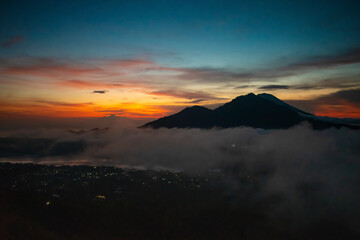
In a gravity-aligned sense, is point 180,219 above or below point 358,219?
above

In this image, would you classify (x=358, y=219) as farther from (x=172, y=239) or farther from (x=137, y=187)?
(x=137, y=187)

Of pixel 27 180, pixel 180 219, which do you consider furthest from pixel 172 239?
pixel 27 180

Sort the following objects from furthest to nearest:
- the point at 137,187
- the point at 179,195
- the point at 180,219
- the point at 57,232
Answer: the point at 137,187, the point at 179,195, the point at 180,219, the point at 57,232

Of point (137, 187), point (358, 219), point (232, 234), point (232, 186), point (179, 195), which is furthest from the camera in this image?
point (232, 186)

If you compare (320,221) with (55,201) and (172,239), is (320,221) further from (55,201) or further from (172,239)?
(55,201)

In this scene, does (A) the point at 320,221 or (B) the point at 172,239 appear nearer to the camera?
(B) the point at 172,239

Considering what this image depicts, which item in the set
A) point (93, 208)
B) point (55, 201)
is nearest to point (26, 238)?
point (93, 208)
